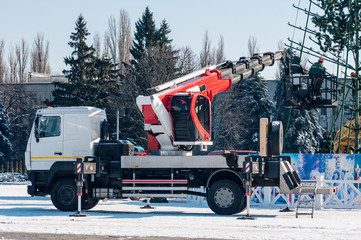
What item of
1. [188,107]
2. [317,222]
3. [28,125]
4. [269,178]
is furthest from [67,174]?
[28,125]

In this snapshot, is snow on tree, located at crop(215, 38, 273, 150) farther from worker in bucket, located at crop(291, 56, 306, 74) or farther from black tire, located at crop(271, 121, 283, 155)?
black tire, located at crop(271, 121, 283, 155)

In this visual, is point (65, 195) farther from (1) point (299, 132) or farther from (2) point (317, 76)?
(1) point (299, 132)

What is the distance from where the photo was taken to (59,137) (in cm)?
2112

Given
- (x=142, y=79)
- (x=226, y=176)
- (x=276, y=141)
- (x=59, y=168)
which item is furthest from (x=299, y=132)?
(x=59, y=168)

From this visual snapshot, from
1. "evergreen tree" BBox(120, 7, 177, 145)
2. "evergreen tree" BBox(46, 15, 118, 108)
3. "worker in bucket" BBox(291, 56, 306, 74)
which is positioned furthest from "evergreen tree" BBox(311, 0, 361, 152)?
"evergreen tree" BBox(46, 15, 118, 108)

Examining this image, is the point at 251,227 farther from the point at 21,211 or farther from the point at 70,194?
the point at 21,211

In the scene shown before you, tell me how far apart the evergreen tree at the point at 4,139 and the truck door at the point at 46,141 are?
40112 mm

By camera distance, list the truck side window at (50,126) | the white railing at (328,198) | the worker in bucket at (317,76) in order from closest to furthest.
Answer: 1. the truck side window at (50,126)
2. the white railing at (328,198)
3. the worker in bucket at (317,76)

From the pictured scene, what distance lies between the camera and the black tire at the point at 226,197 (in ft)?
64.4

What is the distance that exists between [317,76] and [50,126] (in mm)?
9778

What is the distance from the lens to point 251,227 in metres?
16.1

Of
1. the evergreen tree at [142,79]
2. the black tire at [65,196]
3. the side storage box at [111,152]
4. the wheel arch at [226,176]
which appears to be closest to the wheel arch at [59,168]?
the black tire at [65,196]

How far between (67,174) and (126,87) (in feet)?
91.6

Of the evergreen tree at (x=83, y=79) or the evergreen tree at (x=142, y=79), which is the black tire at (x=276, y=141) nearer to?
the evergreen tree at (x=142, y=79)
